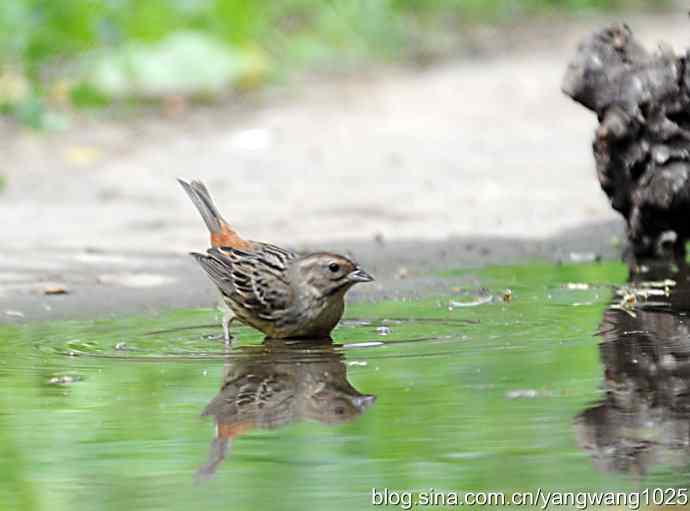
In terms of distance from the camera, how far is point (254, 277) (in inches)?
289

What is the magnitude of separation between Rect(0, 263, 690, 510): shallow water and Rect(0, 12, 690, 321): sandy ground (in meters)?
1.44

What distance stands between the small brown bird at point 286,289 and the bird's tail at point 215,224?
39 centimetres

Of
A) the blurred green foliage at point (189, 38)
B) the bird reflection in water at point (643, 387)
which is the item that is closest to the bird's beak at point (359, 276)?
the bird reflection in water at point (643, 387)

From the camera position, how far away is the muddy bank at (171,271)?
8320 mm

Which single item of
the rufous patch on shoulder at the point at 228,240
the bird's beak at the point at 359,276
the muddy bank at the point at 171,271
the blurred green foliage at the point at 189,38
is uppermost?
the blurred green foliage at the point at 189,38

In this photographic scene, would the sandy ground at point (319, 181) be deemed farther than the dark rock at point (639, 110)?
Yes

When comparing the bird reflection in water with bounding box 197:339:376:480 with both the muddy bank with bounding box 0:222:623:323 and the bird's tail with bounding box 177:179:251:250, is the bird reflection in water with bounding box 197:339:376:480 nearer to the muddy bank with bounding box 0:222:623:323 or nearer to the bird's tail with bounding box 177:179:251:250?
the bird's tail with bounding box 177:179:251:250

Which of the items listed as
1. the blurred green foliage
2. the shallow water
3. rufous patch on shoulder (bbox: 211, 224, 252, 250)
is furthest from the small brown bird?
the blurred green foliage

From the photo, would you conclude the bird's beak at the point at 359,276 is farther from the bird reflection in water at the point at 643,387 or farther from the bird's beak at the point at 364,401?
the bird's beak at the point at 364,401

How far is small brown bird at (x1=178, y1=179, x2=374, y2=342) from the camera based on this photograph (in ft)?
23.4

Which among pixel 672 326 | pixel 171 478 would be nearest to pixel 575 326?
pixel 672 326

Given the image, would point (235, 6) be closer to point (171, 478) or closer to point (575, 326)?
point (575, 326)

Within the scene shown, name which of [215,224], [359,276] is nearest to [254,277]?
[359,276]

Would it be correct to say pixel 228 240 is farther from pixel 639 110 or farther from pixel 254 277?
pixel 639 110
